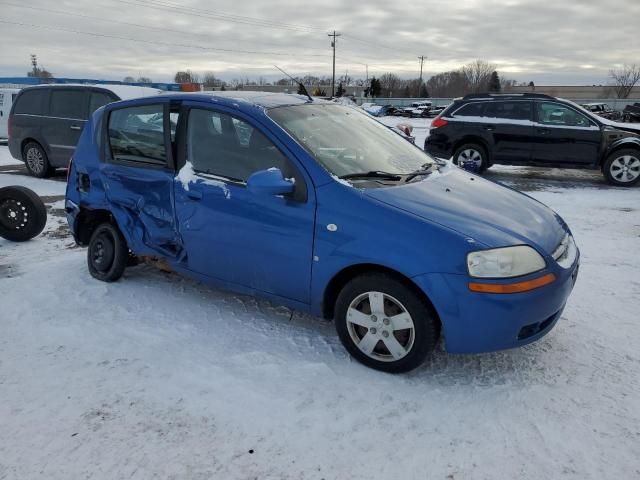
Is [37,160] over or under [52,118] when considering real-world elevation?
under

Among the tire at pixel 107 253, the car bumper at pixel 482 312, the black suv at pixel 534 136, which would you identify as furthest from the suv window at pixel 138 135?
the black suv at pixel 534 136

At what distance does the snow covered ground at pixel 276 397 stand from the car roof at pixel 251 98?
156cm

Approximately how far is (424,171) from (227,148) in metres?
1.43

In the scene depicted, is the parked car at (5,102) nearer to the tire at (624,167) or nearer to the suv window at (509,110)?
the suv window at (509,110)

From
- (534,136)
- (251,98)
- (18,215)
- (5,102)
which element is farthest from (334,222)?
(5,102)

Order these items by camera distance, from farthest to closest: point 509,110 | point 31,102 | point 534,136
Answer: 1. point 509,110
2. point 31,102
3. point 534,136

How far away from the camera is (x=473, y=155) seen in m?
10.4

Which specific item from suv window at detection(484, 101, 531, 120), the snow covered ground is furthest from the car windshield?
suv window at detection(484, 101, 531, 120)

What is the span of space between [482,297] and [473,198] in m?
0.83

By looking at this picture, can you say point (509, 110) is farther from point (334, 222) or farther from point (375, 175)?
point (334, 222)

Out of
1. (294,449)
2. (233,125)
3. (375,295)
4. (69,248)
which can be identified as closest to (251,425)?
(294,449)

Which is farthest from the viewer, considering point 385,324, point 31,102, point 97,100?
point 31,102

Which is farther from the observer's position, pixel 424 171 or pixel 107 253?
pixel 107 253

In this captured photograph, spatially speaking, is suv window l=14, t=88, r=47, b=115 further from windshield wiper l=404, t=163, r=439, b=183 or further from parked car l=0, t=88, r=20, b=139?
windshield wiper l=404, t=163, r=439, b=183
